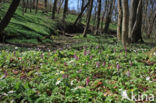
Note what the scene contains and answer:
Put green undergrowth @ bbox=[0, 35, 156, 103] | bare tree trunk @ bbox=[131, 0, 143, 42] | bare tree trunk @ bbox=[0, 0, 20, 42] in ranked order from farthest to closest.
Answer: bare tree trunk @ bbox=[131, 0, 143, 42]
bare tree trunk @ bbox=[0, 0, 20, 42]
green undergrowth @ bbox=[0, 35, 156, 103]

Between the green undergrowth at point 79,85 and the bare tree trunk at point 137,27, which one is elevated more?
the bare tree trunk at point 137,27

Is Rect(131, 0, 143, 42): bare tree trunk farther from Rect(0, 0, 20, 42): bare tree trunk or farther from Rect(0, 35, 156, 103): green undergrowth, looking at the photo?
Rect(0, 0, 20, 42): bare tree trunk

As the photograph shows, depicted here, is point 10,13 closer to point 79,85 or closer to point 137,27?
point 79,85

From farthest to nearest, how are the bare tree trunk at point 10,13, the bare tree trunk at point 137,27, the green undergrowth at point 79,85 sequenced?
the bare tree trunk at point 137,27 → the bare tree trunk at point 10,13 → the green undergrowth at point 79,85

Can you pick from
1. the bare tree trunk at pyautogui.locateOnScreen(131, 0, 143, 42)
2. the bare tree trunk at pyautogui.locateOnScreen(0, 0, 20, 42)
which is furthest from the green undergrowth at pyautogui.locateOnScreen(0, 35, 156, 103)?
the bare tree trunk at pyautogui.locateOnScreen(131, 0, 143, 42)

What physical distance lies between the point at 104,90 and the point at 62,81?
0.90 metres

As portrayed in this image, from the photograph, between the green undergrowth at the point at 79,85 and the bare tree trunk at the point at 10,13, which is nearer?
the green undergrowth at the point at 79,85

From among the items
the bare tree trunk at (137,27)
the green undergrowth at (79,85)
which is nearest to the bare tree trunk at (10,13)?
the green undergrowth at (79,85)

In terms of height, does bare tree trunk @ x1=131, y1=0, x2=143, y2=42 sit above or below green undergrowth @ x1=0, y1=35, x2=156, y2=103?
above

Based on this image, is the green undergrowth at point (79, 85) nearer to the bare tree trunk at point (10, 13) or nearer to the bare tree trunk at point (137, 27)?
the bare tree trunk at point (10, 13)

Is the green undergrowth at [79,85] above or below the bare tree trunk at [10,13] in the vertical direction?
below

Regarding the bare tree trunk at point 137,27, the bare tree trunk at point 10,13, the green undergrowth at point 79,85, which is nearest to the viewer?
the green undergrowth at point 79,85

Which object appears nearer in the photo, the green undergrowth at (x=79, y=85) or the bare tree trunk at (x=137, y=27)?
the green undergrowth at (x=79, y=85)

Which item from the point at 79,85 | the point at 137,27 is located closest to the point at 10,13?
the point at 79,85
